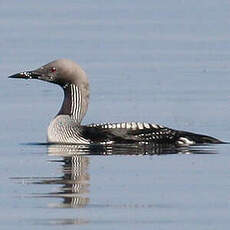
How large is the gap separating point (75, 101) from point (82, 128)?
25.5 inches

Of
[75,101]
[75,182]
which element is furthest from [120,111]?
[75,182]

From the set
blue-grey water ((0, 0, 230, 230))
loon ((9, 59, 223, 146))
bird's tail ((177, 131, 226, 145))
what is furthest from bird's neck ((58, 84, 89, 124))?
bird's tail ((177, 131, 226, 145))

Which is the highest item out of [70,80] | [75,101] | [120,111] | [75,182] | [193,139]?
[70,80]

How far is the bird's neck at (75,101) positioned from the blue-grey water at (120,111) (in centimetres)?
38

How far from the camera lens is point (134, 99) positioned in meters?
18.2

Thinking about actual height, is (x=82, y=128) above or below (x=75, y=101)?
below

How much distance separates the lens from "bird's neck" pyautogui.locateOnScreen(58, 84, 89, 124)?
54.3ft

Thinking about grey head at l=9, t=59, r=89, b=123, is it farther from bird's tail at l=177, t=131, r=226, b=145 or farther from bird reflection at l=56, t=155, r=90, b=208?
bird reflection at l=56, t=155, r=90, b=208

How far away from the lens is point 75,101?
16656mm

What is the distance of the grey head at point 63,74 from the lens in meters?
16.5

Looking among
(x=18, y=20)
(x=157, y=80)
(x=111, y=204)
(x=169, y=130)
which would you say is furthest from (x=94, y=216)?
(x=18, y=20)

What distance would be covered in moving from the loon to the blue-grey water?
0.24 m

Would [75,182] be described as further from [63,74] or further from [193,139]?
[63,74]

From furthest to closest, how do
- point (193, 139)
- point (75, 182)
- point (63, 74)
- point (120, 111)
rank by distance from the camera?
1. point (120, 111)
2. point (63, 74)
3. point (193, 139)
4. point (75, 182)
